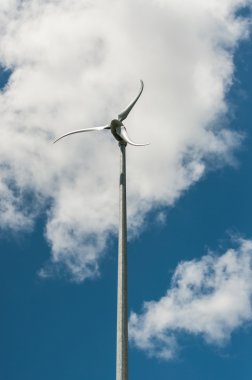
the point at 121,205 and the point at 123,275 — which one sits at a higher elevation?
Answer: the point at 121,205

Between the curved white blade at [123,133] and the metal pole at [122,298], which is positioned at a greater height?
the curved white blade at [123,133]

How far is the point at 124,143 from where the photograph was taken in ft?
110

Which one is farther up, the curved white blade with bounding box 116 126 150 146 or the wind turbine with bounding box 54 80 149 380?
the curved white blade with bounding box 116 126 150 146

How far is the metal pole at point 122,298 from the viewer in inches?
845

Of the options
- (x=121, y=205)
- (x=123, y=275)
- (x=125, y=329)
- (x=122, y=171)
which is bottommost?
(x=125, y=329)

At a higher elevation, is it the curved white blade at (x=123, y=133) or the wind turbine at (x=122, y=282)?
the curved white blade at (x=123, y=133)

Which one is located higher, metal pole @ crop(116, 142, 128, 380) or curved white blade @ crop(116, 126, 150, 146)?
curved white blade @ crop(116, 126, 150, 146)

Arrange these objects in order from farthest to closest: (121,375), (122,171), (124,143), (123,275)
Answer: (124,143) → (122,171) → (123,275) → (121,375)

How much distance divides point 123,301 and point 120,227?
4.63 meters

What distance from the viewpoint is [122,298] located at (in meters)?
23.5

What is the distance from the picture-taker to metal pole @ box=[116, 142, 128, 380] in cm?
2146

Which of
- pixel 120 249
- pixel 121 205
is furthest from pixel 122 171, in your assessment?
pixel 120 249

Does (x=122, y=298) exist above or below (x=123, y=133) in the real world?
below

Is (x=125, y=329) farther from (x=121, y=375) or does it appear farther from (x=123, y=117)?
(x=123, y=117)
